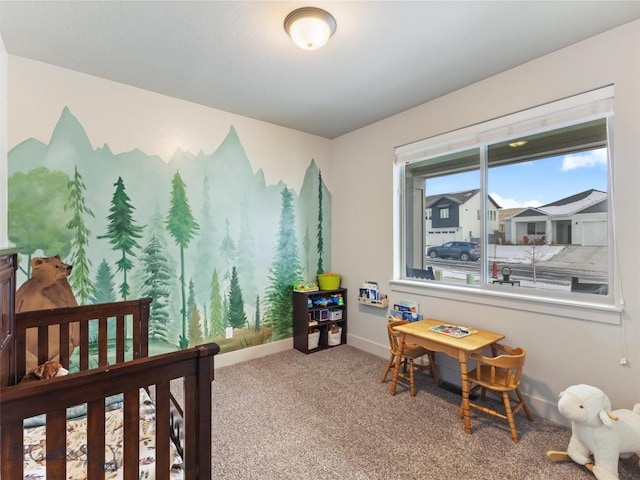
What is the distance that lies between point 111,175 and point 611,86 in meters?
3.60

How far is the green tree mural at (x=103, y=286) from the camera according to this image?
7.93 feet

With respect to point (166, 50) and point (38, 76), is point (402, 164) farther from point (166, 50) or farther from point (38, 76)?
point (38, 76)

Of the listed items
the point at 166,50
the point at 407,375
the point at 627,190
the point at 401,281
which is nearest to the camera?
the point at 627,190

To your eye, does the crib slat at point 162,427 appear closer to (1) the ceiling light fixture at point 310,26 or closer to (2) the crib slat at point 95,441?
(2) the crib slat at point 95,441

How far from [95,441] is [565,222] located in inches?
112

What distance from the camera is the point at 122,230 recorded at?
253 cm

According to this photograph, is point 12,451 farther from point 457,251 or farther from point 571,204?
point 571,204

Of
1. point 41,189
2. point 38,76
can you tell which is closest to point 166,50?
point 38,76

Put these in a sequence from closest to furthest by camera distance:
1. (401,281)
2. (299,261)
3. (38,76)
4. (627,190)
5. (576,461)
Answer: (576,461)
(627,190)
(38,76)
(401,281)
(299,261)

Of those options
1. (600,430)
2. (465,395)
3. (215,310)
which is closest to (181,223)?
(215,310)

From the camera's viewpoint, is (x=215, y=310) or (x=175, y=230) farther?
(x=215, y=310)

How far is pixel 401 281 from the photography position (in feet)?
10.2

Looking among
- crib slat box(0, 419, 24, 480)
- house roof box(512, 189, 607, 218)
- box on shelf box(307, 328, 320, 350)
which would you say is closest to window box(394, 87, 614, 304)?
house roof box(512, 189, 607, 218)

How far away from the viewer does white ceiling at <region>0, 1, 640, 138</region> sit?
1.69 meters
